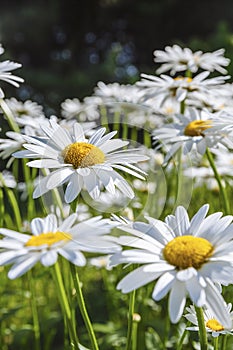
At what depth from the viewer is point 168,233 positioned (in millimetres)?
527

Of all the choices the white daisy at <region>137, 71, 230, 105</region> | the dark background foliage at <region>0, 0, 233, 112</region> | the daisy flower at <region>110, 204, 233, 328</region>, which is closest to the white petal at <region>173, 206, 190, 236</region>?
the daisy flower at <region>110, 204, 233, 328</region>

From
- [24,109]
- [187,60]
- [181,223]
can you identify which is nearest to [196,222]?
[181,223]

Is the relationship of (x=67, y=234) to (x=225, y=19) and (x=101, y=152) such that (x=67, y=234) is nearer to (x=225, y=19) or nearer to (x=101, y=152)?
(x=101, y=152)

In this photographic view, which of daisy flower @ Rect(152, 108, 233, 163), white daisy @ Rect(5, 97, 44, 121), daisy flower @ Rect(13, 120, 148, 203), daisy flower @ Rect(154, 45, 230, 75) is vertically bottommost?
daisy flower @ Rect(13, 120, 148, 203)

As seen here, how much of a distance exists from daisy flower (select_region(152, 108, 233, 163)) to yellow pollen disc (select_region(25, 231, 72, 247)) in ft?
0.94

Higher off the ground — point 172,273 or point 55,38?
point 55,38

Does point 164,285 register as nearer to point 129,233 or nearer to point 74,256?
point 74,256

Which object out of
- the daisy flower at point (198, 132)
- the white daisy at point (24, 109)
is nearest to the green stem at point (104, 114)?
the white daisy at point (24, 109)

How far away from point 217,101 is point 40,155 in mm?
536

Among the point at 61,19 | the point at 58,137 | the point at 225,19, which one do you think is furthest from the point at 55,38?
the point at 58,137

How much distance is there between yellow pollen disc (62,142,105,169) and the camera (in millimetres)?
581

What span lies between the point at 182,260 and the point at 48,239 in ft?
0.37

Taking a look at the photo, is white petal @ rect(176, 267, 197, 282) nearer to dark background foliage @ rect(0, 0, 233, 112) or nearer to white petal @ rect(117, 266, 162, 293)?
white petal @ rect(117, 266, 162, 293)

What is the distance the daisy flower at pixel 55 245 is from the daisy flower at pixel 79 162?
53 mm
